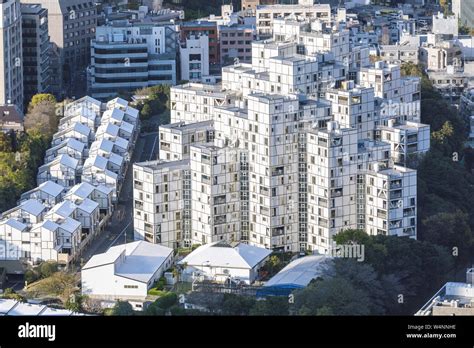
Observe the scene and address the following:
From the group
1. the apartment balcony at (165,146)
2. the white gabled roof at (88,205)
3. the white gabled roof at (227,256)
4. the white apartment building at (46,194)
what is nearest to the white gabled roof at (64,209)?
the white gabled roof at (88,205)

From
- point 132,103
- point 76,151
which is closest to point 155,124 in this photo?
point 132,103

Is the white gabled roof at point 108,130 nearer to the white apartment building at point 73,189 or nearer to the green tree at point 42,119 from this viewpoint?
the white apartment building at point 73,189

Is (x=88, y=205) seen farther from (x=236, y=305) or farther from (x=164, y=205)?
(x=236, y=305)

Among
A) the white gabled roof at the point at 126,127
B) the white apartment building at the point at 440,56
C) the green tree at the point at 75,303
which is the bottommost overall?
the green tree at the point at 75,303

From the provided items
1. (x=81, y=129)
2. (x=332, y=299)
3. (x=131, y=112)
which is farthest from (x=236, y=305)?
(x=131, y=112)

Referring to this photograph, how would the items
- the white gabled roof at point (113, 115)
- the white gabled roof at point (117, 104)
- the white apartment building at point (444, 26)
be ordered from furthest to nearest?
1. the white apartment building at point (444, 26)
2. the white gabled roof at point (117, 104)
3. the white gabled roof at point (113, 115)

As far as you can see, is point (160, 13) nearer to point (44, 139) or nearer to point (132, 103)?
point (132, 103)
